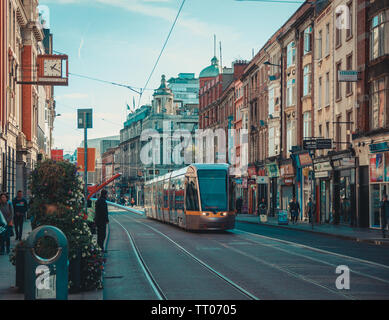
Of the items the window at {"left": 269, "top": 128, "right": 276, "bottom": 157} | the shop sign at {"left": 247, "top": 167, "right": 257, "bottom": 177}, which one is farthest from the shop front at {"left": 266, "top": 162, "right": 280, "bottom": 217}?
the shop sign at {"left": 247, "top": 167, "right": 257, "bottom": 177}

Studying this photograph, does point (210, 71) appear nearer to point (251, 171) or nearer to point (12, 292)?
point (251, 171)

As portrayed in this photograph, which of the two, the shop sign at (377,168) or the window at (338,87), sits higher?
the window at (338,87)

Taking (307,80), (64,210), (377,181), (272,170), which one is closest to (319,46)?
(307,80)

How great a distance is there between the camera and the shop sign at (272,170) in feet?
191

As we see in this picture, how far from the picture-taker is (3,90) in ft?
112

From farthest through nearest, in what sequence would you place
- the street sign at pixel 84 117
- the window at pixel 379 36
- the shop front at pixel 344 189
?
the shop front at pixel 344 189 < the window at pixel 379 36 < the street sign at pixel 84 117

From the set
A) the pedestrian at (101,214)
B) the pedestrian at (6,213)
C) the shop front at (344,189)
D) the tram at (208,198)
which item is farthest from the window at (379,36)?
the pedestrian at (6,213)

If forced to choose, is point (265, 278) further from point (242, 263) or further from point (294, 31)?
point (294, 31)

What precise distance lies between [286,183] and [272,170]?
20.3 ft

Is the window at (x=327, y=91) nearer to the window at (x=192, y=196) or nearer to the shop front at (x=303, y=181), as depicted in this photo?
the shop front at (x=303, y=181)

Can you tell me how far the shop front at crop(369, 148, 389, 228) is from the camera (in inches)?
1337

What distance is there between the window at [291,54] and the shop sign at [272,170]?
9.52m
